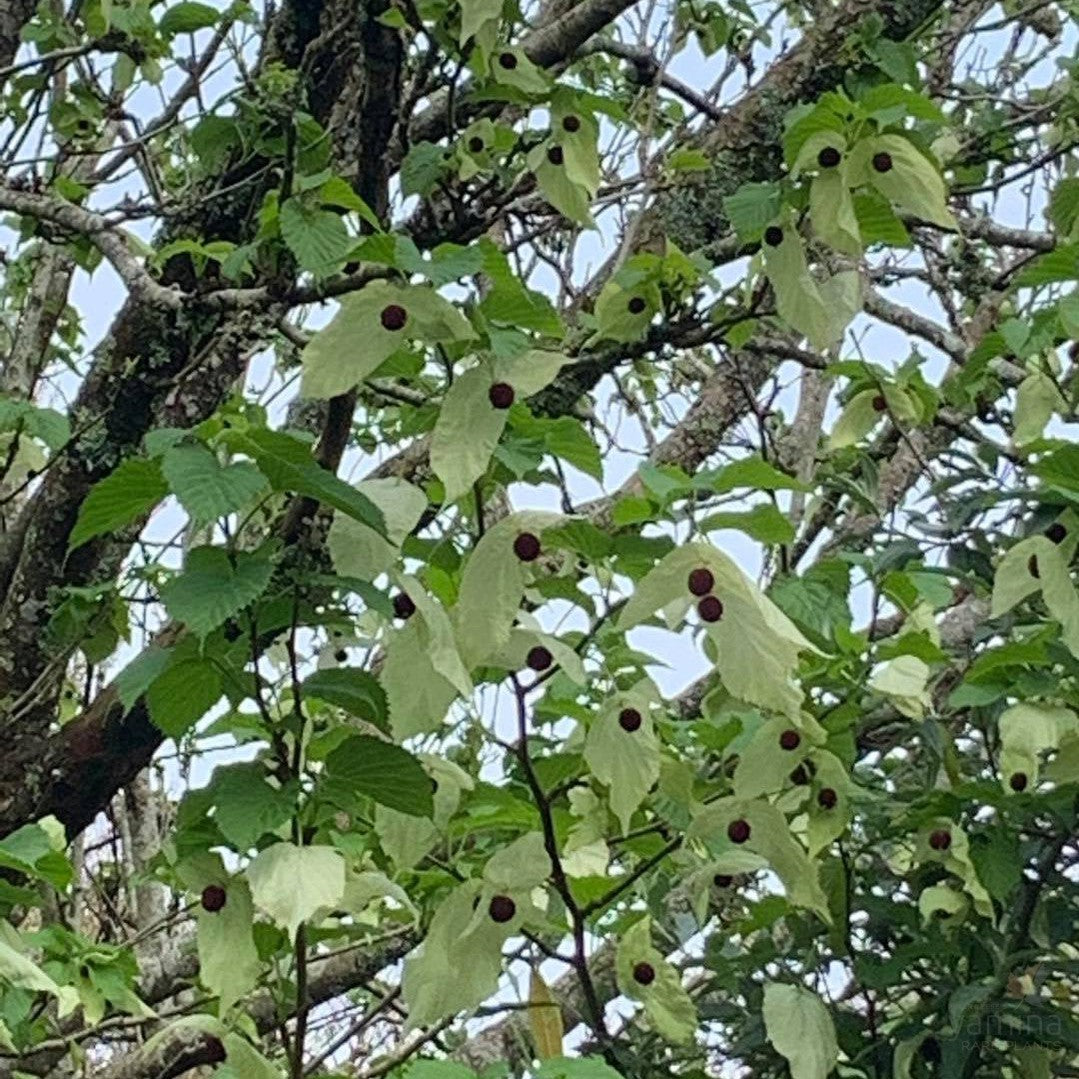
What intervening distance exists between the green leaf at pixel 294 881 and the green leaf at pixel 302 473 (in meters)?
0.24

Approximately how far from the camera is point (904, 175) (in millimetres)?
1387

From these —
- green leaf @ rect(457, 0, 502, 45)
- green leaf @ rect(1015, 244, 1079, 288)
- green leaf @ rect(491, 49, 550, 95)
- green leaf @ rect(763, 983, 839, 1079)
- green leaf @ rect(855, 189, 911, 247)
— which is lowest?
green leaf @ rect(763, 983, 839, 1079)

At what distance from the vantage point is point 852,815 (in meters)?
1.47

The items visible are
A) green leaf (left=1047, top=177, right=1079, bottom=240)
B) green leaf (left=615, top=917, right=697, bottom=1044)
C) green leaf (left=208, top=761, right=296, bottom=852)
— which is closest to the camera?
green leaf (left=208, top=761, right=296, bottom=852)

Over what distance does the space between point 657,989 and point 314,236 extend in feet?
2.31

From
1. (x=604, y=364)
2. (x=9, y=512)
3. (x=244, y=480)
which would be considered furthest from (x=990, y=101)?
(x=244, y=480)

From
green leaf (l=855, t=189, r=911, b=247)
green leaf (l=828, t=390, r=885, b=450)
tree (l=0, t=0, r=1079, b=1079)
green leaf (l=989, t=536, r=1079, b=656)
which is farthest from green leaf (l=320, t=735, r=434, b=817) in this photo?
green leaf (l=828, t=390, r=885, b=450)

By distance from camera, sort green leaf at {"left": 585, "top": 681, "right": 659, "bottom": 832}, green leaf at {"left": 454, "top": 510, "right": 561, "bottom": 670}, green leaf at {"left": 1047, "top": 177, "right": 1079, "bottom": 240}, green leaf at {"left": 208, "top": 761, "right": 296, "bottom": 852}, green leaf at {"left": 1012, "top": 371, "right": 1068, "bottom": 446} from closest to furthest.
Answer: green leaf at {"left": 208, "top": 761, "right": 296, "bottom": 852} → green leaf at {"left": 454, "top": 510, "right": 561, "bottom": 670} → green leaf at {"left": 585, "top": 681, "right": 659, "bottom": 832} → green leaf at {"left": 1012, "top": 371, "right": 1068, "bottom": 446} → green leaf at {"left": 1047, "top": 177, "right": 1079, "bottom": 240}

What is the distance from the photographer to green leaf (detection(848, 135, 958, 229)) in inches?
54.0

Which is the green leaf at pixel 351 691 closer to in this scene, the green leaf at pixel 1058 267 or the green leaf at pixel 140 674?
the green leaf at pixel 140 674

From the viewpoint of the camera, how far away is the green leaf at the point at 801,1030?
129 cm

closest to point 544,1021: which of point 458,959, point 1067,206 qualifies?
point 458,959

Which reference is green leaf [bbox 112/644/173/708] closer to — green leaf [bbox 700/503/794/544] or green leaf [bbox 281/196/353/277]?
green leaf [bbox 281/196/353/277]

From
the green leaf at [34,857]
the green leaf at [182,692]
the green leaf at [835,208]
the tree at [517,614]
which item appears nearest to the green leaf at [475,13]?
the tree at [517,614]
